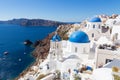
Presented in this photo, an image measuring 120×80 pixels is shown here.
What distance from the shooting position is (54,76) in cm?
2183

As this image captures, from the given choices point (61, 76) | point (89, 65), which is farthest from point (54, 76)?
point (89, 65)

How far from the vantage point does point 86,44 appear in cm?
2414

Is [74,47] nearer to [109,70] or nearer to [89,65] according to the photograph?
[89,65]

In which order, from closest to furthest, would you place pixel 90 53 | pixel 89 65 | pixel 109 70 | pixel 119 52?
pixel 109 70
pixel 119 52
pixel 89 65
pixel 90 53

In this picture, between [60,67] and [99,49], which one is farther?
[60,67]

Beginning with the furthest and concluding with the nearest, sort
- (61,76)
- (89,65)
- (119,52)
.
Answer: (61,76)
(89,65)
(119,52)

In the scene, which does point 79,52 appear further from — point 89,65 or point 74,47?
point 89,65

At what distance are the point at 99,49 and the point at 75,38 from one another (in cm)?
773

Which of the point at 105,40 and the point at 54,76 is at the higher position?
the point at 105,40

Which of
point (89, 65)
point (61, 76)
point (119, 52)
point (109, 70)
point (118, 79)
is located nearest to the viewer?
point (118, 79)

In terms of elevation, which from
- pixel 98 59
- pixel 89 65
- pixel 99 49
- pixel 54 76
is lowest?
pixel 54 76

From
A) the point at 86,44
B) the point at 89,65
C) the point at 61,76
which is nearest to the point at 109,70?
the point at 89,65

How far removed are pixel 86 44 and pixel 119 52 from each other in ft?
25.7

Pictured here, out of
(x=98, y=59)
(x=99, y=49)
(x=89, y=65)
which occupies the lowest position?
(x=89, y=65)
